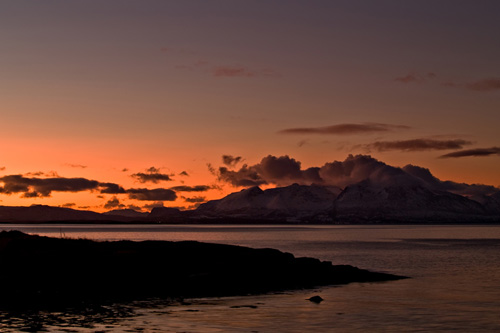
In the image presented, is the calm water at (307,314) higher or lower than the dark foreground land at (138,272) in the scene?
lower

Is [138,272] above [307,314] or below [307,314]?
above

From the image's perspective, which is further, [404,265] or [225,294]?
[404,265]

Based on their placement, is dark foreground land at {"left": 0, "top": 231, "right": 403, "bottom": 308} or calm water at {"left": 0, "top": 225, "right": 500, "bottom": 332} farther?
dark foreground land at {"left": 0, "top": 231, "right": 403, "bottom": 308}

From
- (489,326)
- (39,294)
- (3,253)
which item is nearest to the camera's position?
(489,326)

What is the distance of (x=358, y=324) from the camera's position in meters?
38.3

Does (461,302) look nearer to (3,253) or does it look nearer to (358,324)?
(358,324)

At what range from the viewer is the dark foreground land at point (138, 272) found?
50188 mm

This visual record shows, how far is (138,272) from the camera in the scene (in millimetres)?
56594

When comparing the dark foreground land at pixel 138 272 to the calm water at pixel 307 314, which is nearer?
the calm water at pixel 307 314

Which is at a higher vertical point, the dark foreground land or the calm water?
the dark foreground land

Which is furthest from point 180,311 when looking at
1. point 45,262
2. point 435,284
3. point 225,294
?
point 435,284

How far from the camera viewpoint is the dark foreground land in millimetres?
50188

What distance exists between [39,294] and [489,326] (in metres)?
32.8

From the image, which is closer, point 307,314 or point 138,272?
point 307,314
